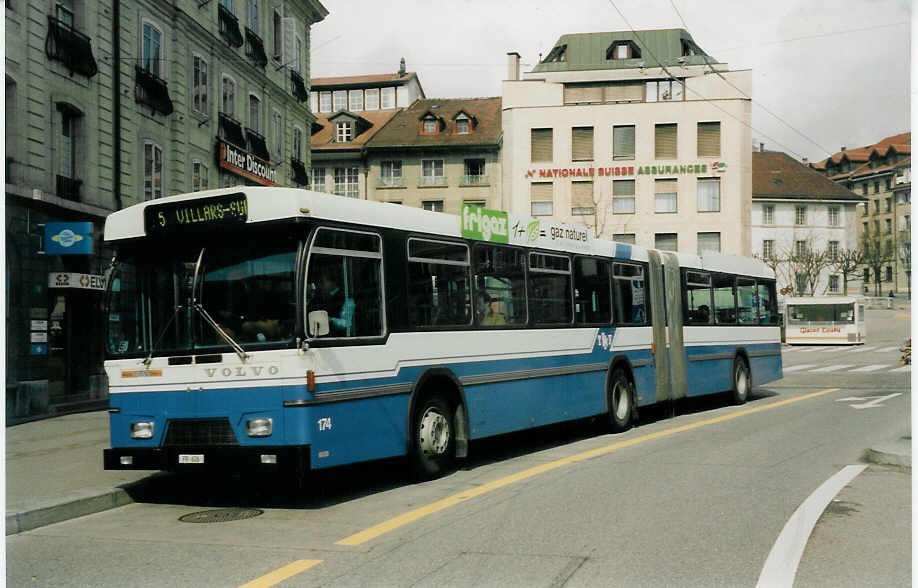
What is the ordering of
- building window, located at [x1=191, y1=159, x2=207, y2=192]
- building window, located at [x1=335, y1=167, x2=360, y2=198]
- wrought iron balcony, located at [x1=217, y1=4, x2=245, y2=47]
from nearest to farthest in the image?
building window, located at [x1=191, y1=159, x2=207, y2=192] < wrought iron balcony, located at [x1=217, y1=4, x2=245, y2=47] < building window, located at [x1=335, y1=167, x2=360, y2=198]

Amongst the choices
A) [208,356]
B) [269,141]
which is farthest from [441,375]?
[269,141]

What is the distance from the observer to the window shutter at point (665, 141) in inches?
2467

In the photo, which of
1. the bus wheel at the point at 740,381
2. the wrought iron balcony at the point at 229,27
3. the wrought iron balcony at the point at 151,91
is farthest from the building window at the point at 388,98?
the bus wheel at the point at 740,381

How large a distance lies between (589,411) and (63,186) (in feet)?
41.6

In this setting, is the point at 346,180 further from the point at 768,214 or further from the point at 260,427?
the point at 260,427

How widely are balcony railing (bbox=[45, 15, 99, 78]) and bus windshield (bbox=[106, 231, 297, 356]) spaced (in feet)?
42.0

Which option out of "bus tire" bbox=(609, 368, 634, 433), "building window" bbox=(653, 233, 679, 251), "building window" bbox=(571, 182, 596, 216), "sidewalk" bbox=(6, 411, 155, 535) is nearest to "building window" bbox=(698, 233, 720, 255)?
"building window" bbox=(653, 233, 679, 251)

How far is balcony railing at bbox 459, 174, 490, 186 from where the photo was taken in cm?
7075

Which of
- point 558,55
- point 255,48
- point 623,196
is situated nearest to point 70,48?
point 255,48

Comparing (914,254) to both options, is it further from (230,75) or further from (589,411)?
(230,75)

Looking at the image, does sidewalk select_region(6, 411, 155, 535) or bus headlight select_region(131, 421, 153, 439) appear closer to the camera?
sidewalk select_region(6, 411, 155, 535)

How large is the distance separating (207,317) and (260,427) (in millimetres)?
1099

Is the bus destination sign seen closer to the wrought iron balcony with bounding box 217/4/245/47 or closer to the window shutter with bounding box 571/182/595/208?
the wrought iron balcony with bounding box 217/4/245/47

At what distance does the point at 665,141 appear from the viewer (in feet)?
206
